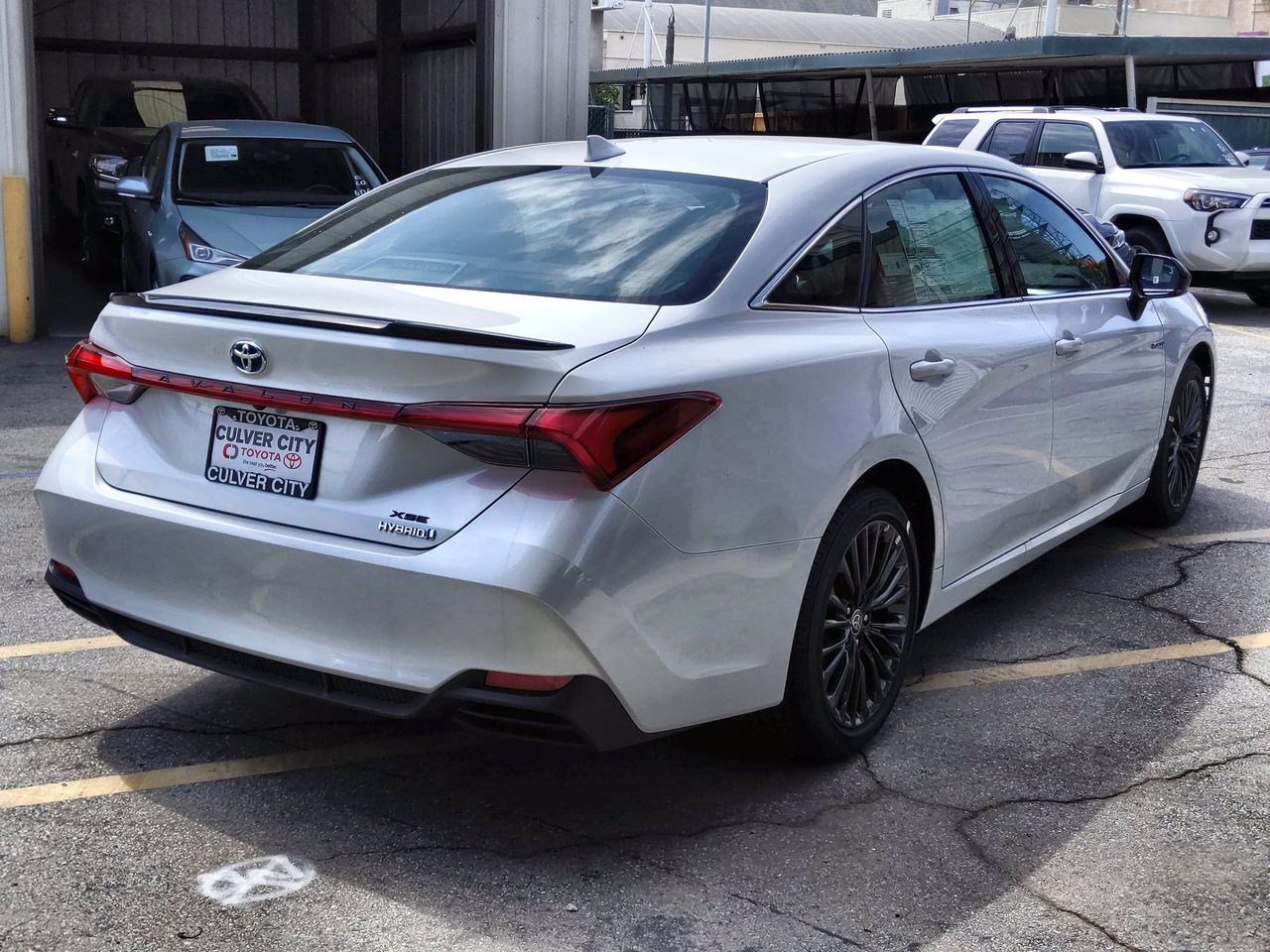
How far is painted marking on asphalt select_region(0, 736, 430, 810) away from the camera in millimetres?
3568

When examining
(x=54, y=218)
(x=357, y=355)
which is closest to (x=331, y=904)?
(x=357, y=355)

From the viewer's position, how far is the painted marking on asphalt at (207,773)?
3.57m

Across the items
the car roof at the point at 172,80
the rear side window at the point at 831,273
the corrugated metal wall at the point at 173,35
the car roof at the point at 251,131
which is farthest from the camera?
the corrugated metal wall at the point at 173,35

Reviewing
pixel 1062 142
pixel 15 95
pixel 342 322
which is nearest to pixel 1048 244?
pixel 342 322

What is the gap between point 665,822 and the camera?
11.8 ft

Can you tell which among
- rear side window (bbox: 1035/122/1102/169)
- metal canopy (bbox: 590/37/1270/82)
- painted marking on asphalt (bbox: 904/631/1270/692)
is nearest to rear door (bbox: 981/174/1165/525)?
painted marking on asphalt (bbox: 904/631/1270/692)

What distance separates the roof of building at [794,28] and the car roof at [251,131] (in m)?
54.7

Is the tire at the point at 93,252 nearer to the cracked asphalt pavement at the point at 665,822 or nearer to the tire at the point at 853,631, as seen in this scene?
the cracked asphalt pavement at the point at 665,822

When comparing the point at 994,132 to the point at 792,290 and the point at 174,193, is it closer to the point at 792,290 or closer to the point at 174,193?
the point at 174,193

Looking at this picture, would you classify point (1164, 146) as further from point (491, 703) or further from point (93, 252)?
point (491, 703)

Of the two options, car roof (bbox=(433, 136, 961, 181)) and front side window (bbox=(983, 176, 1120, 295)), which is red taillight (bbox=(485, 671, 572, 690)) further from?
front side window (bbox=(983, 176, 1120, 295))

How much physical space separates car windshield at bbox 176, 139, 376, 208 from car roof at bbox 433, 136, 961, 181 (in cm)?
619

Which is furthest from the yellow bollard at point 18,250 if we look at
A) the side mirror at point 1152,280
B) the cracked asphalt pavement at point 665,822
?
the side mirror at point 1152,280

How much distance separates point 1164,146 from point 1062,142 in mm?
1016
